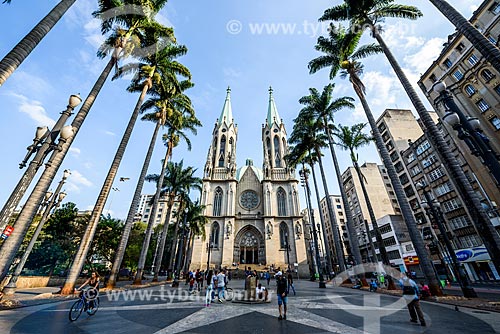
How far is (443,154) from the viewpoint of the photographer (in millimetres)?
9570

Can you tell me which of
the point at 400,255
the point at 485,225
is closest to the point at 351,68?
the point at 485,225

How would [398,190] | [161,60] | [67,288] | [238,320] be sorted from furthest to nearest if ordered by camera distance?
1. [161,60]
2. [398,190]
3. [67,288]
4. [238,320]

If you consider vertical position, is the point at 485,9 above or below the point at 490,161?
above

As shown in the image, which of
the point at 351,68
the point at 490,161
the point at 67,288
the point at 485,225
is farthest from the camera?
the point at 351,68

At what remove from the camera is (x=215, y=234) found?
3819 centimetres

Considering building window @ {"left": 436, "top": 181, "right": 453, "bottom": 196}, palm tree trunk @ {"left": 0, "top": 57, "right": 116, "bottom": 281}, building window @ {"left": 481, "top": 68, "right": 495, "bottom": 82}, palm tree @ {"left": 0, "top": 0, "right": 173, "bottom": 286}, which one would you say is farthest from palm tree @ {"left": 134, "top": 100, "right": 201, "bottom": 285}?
building window @ {"left": 436, "top": 181, "right": 453, "bottom": 196}

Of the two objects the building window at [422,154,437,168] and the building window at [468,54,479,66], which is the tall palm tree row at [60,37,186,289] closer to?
the building window at [468,54,479,66]

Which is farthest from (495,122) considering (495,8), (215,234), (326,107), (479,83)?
(215,234)

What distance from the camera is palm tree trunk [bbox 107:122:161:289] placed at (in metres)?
13.6

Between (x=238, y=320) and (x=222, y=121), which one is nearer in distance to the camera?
(x=238, y=320)

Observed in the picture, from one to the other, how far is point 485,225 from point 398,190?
16.4 feet

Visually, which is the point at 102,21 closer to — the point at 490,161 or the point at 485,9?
the point at 490,161

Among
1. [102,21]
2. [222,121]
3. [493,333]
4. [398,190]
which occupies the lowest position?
[493,333]

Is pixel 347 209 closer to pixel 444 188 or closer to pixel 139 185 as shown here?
pixel 139 185
